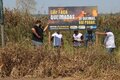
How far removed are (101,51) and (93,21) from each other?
8278mm

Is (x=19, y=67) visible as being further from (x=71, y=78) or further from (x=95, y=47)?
(x=95, y=47)

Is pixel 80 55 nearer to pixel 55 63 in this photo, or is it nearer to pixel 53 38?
pixel 55 63

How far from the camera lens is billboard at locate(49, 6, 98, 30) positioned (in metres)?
20.1

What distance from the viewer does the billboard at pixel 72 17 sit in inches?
792

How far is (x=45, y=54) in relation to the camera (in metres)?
11.9

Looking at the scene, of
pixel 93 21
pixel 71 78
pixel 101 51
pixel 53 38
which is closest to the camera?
pixel 71 78

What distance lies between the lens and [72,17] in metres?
20.4

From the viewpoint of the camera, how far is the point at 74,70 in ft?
38.2

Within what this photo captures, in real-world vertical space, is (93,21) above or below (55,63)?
above

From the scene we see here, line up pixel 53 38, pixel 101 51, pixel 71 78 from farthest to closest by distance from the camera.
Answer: pixel 53 38, pixel 101 51, pixel 71 78

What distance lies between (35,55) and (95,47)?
1816mm

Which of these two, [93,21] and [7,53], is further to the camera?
[93,21]

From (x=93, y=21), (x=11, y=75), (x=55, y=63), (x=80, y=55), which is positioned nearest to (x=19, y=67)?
(x=11, y=75)

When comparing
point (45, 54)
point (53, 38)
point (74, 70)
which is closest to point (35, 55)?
point (45, 54)
